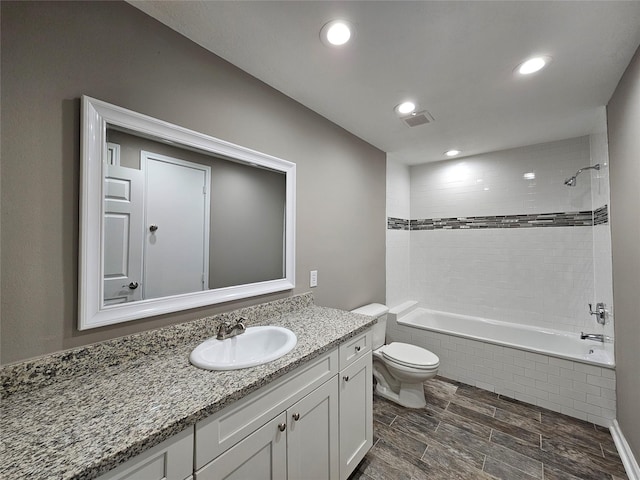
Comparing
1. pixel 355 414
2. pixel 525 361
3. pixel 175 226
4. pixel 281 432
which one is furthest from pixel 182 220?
pixel 525 361

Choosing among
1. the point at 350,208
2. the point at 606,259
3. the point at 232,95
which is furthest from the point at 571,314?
the point at 232,95

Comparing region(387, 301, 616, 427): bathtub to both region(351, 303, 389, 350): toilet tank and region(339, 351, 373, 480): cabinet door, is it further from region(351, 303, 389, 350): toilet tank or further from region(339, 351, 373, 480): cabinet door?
region(339, 351, 373, 480): cabinet door

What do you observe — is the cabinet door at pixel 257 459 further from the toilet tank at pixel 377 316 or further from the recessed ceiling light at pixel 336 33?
the recessed ceiling light at pixel 336 33

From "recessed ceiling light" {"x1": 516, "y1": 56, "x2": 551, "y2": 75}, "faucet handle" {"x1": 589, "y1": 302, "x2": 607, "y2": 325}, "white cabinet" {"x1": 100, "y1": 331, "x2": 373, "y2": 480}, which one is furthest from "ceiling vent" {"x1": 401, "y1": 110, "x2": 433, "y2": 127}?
"faucet handle" {"x1": 589, "y1": 302, "x2": 607, "y2": 325}

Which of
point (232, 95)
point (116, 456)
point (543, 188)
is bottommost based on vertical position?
point (116, 456)

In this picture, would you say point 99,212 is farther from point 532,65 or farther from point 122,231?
point 532,65

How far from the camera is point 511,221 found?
2.93 metres

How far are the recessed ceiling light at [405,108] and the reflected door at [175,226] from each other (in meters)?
1.51

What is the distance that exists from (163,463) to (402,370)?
6.22ft

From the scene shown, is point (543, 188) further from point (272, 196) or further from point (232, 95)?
point (232, 95)

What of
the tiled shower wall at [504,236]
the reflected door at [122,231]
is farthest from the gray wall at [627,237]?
the reflected door at [122,231]

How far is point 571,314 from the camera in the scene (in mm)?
2600

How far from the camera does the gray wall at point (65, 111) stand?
90 cm

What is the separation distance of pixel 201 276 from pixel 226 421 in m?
0.75
